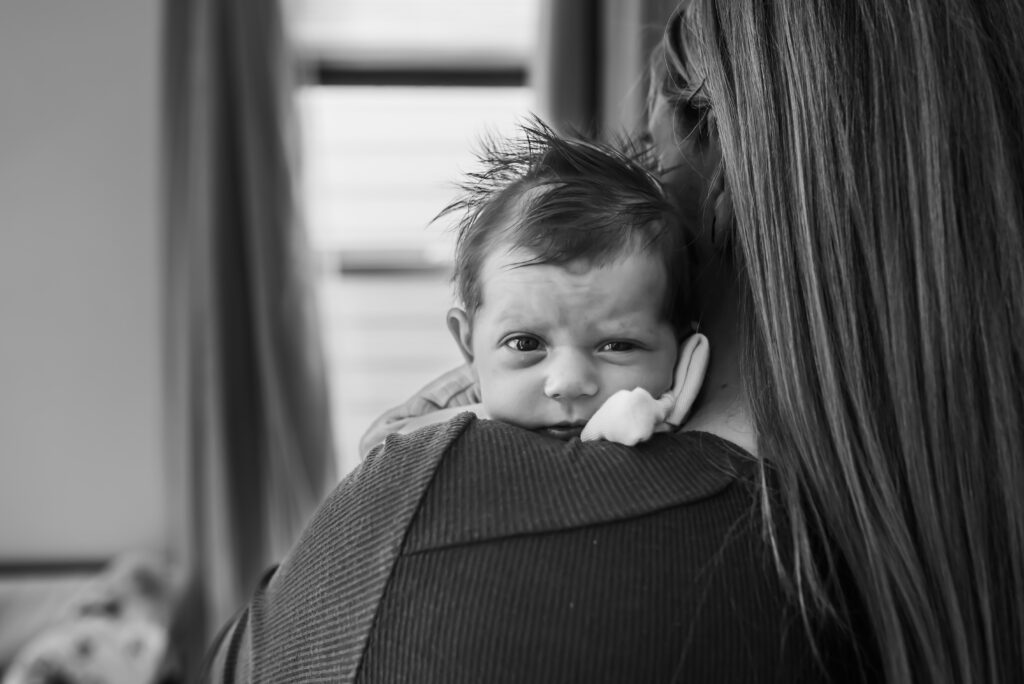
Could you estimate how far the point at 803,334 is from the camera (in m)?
0.73

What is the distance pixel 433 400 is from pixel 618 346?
0.99ft

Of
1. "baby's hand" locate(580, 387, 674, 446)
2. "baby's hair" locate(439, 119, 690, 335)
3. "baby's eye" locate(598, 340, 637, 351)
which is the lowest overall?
"baby's hand" locate(580, 387, 674, 446)

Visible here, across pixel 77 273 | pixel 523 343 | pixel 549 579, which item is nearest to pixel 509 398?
pixel 523 343

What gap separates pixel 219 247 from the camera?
261 cm

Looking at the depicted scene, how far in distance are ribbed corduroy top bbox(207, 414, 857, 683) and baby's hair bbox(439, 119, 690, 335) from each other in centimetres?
26

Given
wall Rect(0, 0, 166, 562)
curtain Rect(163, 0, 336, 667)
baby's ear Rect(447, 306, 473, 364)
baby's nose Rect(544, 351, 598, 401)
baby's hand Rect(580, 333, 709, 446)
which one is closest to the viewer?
baby's hand Rect(580, 333, 709, 446)

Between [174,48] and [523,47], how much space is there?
107 centimetres

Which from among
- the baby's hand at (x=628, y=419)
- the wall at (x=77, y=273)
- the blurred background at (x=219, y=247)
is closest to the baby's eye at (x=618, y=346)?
the baby's hand at (x=628, y=419)

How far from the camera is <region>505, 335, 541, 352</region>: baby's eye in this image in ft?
3.06

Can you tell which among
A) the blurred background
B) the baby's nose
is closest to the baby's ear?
the baby's nose

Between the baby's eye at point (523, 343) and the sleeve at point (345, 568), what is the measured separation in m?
0.20

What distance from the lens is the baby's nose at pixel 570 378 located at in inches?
35.0

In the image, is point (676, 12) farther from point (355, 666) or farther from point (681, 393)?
point (355, 666)

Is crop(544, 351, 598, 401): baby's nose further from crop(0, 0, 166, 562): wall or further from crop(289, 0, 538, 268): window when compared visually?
crop(0, 0, 166, 562): wall
